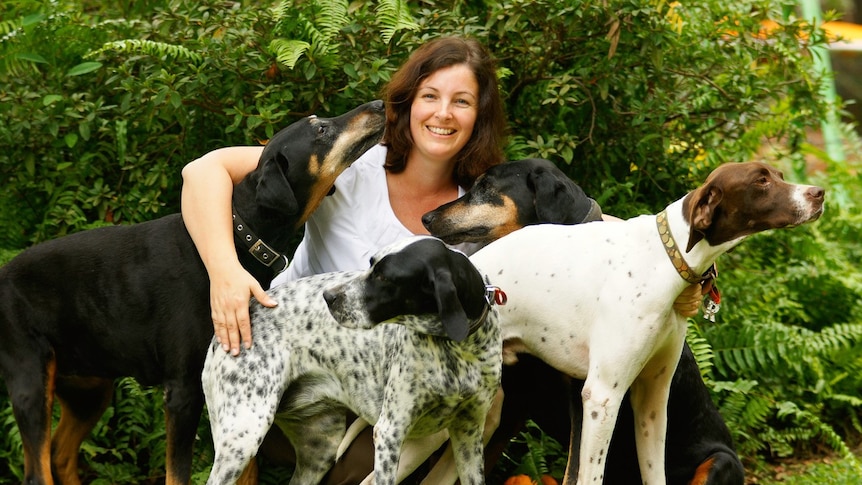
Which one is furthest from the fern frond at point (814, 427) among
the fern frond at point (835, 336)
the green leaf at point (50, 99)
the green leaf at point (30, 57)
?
the green leaf at point (30, 57)

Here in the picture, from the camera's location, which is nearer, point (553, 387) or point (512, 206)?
point (553, 387)

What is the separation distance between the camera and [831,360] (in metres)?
5.30

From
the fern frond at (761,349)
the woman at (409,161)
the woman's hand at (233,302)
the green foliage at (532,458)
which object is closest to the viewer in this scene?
the woman's hand at (233,302)

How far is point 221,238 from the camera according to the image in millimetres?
3441

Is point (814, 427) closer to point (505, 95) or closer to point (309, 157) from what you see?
point (505, 95)

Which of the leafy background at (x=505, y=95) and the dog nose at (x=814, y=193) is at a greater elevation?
the dog nose at (x=814, y=193)

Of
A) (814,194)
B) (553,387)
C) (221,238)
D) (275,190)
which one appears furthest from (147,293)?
(814,194)

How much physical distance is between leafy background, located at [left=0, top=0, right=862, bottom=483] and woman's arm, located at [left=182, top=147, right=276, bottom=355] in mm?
671

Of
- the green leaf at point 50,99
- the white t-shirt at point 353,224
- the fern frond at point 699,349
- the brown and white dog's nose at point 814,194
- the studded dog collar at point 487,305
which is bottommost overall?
the fern frond at point 699,349

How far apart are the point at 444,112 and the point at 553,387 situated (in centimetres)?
117

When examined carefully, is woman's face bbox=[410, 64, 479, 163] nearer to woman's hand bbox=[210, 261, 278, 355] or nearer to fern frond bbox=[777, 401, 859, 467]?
woman's hand bbox=[210, 261, 278, 355]

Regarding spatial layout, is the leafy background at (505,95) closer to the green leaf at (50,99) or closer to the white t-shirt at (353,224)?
the green leaf at (50,99)

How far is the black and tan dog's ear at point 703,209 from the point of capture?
2.94m

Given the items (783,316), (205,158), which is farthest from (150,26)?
(783,316)
